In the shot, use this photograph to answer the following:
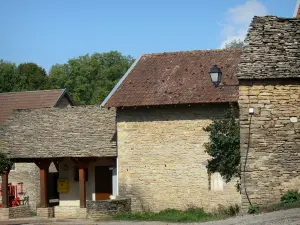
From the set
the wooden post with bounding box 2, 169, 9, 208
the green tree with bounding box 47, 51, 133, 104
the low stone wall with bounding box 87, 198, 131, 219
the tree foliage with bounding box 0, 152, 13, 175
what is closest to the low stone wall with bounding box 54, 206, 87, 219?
the low stone wall with bounding box 87, 198, 131, 219

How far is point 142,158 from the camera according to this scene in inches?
1116

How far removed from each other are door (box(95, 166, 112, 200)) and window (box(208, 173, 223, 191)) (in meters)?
6.43

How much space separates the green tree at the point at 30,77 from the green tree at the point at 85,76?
287cm

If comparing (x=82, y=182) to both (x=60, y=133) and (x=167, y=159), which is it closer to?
(x=60, y=133)

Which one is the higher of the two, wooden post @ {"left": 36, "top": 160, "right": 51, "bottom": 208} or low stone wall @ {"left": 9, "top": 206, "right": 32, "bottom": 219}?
wooden post @ {"left": 36, "top": 160, "right": 51, "bottom": 208}

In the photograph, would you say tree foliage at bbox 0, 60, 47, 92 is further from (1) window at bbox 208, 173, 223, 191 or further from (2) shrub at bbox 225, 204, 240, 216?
(2) shrub at bbox 225, 204, 240, 216

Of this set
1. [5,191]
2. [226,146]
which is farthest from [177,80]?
[5,191]

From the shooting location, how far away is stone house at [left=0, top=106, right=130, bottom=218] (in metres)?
29.8

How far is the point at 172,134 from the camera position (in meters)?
27.9

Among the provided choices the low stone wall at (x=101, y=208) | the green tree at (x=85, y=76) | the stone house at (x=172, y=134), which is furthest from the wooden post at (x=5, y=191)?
the green tree at (x=85, y=76)

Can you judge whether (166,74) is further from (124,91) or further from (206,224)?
(206,224)

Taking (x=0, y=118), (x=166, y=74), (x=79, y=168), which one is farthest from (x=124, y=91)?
(x=0, y=118)

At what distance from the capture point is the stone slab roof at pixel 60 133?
98.7 feet

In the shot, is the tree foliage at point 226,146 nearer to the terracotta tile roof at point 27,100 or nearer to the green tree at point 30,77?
the terracotta tile roof at point 27,100
